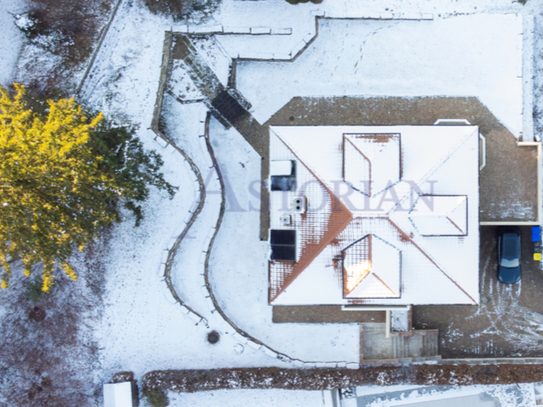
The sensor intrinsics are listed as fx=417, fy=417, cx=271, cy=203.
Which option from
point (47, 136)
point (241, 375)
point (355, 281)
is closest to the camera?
point (47, 136)

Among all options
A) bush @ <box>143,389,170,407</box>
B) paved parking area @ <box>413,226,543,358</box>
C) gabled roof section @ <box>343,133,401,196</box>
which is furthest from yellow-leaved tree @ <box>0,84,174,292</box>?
paved parking area @ <box>413,226,543,358</box>

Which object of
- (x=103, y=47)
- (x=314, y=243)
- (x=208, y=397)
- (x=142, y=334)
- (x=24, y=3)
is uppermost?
(x=24, y=3)

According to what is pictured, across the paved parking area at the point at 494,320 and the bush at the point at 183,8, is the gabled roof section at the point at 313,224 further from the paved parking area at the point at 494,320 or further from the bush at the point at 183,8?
the bush at the point at 183,8

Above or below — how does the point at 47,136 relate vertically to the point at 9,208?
above

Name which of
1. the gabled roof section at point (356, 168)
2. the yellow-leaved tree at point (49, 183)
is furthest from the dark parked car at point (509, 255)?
the yellow-leaved tree at point (49, 183)

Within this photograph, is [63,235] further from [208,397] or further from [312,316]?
[312,316]

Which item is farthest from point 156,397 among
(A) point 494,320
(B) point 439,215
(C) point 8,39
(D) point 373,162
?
(C) point 8,39

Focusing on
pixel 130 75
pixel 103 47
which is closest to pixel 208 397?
pixel 130 75
